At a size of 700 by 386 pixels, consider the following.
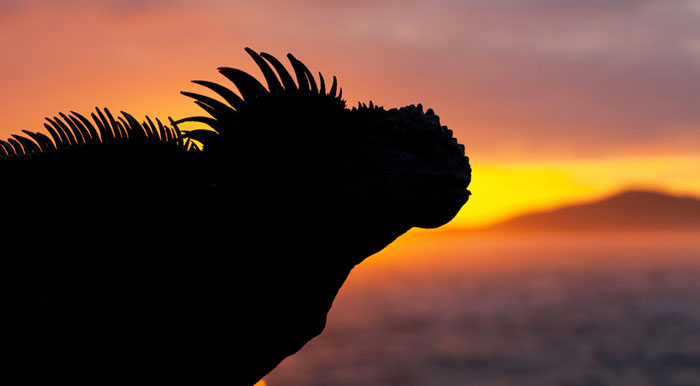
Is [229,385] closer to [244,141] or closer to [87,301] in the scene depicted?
[87,301]

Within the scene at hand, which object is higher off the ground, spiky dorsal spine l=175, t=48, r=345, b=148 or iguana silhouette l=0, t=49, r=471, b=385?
spiky dorsal spine l=175, t=48, r=345, b=148

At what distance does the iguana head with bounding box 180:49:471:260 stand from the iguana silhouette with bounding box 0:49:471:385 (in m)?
0.01

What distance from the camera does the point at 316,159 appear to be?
655 cm

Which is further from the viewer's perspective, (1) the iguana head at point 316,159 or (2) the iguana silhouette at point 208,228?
(1) the iguana head at point 316,159

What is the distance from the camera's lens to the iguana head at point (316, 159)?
6.36 m

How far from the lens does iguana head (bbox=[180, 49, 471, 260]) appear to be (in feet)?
20.9

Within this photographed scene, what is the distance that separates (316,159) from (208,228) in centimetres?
120

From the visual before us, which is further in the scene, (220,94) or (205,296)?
(220,94)

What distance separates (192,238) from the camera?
20.3ft

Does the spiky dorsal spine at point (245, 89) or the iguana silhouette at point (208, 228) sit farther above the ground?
the spiky dorsal spine at point (245, 89)

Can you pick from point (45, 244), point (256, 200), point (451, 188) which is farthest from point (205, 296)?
point (451, 188)

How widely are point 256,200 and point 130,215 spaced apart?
1113 mm

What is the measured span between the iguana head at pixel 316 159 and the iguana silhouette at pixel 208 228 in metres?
0.01

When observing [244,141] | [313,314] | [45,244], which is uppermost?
[244,141]
